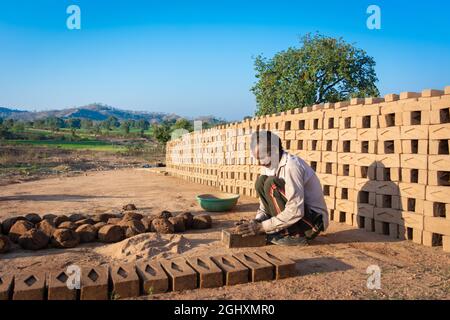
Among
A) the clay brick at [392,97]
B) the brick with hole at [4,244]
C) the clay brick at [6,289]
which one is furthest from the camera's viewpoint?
the clay brick at [392,97]

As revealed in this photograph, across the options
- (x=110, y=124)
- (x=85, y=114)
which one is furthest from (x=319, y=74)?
(x=85, y=114)

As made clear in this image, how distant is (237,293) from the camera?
11.0 ft

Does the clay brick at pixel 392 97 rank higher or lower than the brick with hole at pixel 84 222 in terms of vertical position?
higher

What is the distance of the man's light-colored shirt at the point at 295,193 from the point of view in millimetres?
4645

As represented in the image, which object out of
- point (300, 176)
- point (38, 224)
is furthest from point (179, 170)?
point (300, 176)

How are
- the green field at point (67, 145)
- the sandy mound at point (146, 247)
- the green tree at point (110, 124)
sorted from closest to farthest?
the sandy mound at point (146, 247)
the green field at point (67, 145)
the green tree at point (110, 124)

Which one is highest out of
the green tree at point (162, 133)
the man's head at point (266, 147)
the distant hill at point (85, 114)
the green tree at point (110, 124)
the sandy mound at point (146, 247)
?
the distant hill at point (85, 114)

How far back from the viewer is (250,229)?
4.82 meters

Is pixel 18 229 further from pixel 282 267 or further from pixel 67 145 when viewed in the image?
pixel 67 145

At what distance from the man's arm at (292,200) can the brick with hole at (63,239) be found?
2.61m

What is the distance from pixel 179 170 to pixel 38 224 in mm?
9933

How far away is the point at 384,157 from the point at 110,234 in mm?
4084

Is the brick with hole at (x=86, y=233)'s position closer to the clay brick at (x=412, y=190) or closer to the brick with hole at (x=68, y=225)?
the brick with hole at (x=68, y=225)

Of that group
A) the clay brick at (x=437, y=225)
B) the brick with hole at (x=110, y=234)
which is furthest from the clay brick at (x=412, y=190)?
the brick with hole at (x=110, y=234)
